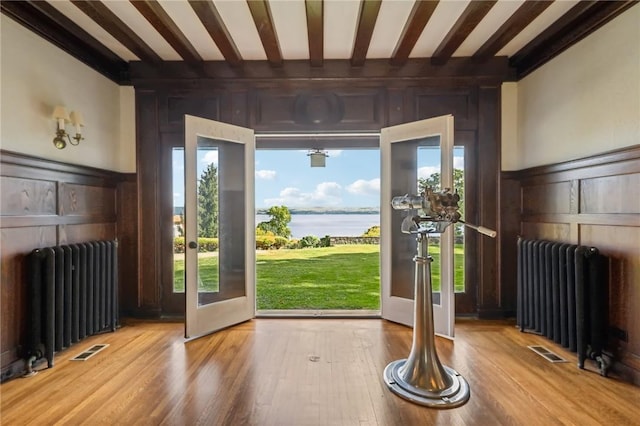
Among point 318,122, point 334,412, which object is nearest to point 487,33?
point 318,122

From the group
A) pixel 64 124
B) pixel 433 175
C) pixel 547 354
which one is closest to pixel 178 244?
pixel 64 124

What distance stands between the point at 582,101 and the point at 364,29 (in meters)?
1.92

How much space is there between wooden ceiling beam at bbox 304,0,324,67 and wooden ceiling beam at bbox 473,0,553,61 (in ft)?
5.09

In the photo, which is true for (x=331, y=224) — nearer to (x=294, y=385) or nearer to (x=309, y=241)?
(x=309, y=241)

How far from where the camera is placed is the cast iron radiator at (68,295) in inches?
95.0

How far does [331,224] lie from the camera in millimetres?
8570

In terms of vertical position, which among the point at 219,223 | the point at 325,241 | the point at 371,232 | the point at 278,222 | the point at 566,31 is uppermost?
the point at 566,31

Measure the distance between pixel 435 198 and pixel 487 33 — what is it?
1890 millimetres

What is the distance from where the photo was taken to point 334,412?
191 centimetres

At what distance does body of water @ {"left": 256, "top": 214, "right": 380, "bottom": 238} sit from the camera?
8391 mm

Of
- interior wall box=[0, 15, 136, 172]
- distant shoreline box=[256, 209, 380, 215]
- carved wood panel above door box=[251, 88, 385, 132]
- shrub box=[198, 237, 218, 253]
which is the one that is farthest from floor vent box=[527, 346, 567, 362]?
distant shoreline box=[256, 209, 380, 215]

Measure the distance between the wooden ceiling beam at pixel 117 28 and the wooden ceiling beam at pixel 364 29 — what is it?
1988 mm

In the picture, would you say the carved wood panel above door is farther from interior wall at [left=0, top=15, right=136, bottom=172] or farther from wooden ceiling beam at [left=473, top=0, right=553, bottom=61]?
interior wall at [left=0, top=15, right=136, bottom=172]

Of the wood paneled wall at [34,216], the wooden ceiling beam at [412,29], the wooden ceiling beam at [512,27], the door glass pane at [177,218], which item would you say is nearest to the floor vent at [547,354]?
the wooden ceiling beam at [512,27]
